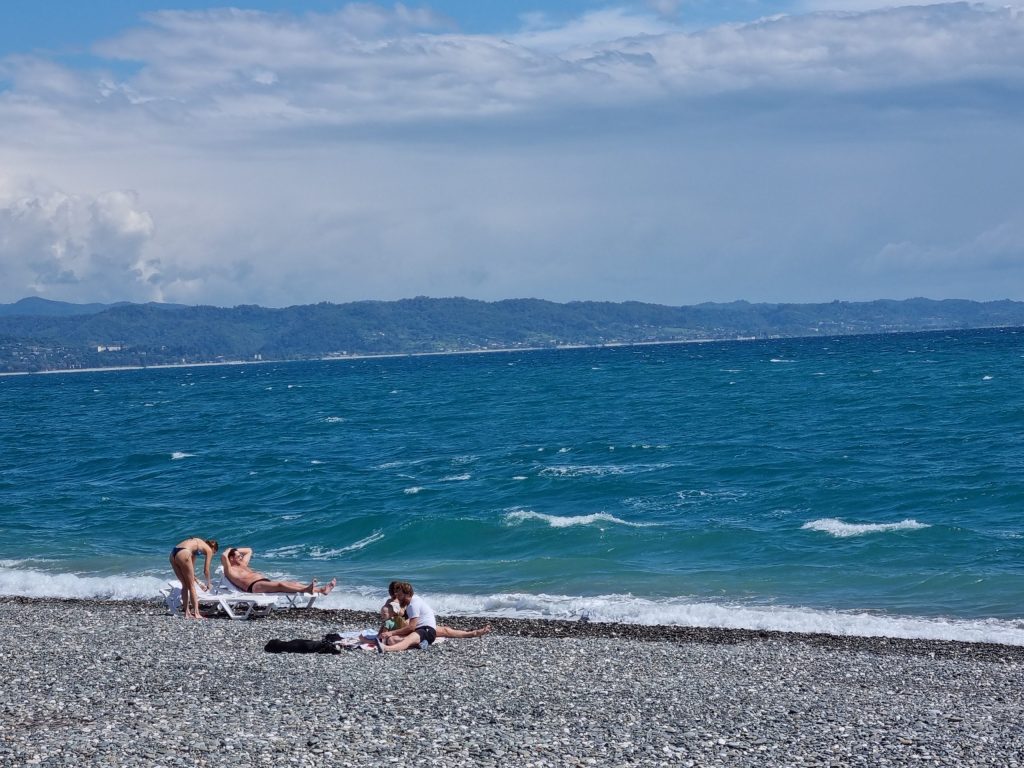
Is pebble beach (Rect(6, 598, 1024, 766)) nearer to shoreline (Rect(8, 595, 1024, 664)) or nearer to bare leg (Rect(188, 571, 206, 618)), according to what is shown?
shoreline (Rect(8, 595, 1024, 664))

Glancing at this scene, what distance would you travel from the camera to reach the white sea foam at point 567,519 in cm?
2831

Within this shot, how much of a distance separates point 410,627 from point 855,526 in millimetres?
14297

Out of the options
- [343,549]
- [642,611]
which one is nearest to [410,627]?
[642,611]

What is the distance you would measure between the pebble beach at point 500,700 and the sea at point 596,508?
12.6 feet

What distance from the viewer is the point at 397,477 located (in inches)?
1517

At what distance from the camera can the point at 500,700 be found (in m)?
12.0

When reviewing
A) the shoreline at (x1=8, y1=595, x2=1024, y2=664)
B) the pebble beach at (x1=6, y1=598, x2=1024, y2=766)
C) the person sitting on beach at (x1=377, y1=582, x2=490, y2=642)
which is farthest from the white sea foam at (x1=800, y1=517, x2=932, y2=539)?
the person sitting on beach at (x1=377, y1=582, x2=490, y2=642)

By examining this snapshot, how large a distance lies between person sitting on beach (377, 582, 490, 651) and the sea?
467cm

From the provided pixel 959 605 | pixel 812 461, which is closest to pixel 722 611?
pixel 959 605

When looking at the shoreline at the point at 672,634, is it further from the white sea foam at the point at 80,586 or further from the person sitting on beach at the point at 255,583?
the white sea foam at the point at 80,586

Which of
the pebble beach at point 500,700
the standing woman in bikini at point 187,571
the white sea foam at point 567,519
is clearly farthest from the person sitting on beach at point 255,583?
the white sea foam at point 567,519

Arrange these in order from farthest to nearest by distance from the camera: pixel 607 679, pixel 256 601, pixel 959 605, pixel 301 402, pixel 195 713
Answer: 1. pixel 301 402
2. pixel 959 605
3. pixel 256 601
4. pixel 607 679
5. pixel 195 713

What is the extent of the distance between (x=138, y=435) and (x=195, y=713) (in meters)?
50.5

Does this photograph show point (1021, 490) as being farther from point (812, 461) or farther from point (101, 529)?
point (101, 529)
